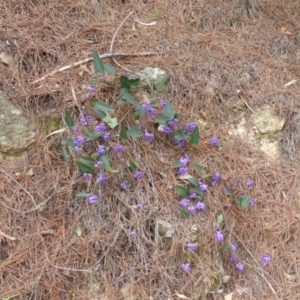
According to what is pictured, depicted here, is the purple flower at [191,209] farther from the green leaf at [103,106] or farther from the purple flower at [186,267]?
the green leaf at [103,106]

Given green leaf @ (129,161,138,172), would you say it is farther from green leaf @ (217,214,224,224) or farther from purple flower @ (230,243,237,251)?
purple flower @ (230,243,237,251)

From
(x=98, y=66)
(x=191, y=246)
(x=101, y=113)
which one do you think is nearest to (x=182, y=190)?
(x=191, y=246)

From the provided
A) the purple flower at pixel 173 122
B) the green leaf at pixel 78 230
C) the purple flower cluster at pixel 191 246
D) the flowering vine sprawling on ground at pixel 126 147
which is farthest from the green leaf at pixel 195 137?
the green leaf at pixel 78 230

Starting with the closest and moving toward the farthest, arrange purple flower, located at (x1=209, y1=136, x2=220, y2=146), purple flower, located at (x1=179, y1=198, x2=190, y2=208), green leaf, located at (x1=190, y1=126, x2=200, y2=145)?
purple flower, located at (x1=179, y1=198, x2=190, y2=208)
green leaf, located at (x1=190, y1=126, x2=200, y2=145)
purple flower, located at (x1=209, y1=136, x2=220, y2=146)

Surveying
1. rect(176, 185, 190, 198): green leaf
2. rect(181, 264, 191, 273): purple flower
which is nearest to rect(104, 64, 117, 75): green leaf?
rect(176, 185, 190, 198): green leaf

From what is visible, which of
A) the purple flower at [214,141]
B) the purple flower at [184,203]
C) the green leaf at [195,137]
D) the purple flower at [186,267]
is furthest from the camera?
the purple flower at [214,141]

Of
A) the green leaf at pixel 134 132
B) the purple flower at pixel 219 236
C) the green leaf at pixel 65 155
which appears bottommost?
the purple flower at pixel 219 236

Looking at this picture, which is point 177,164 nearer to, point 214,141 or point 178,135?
point 178,135
